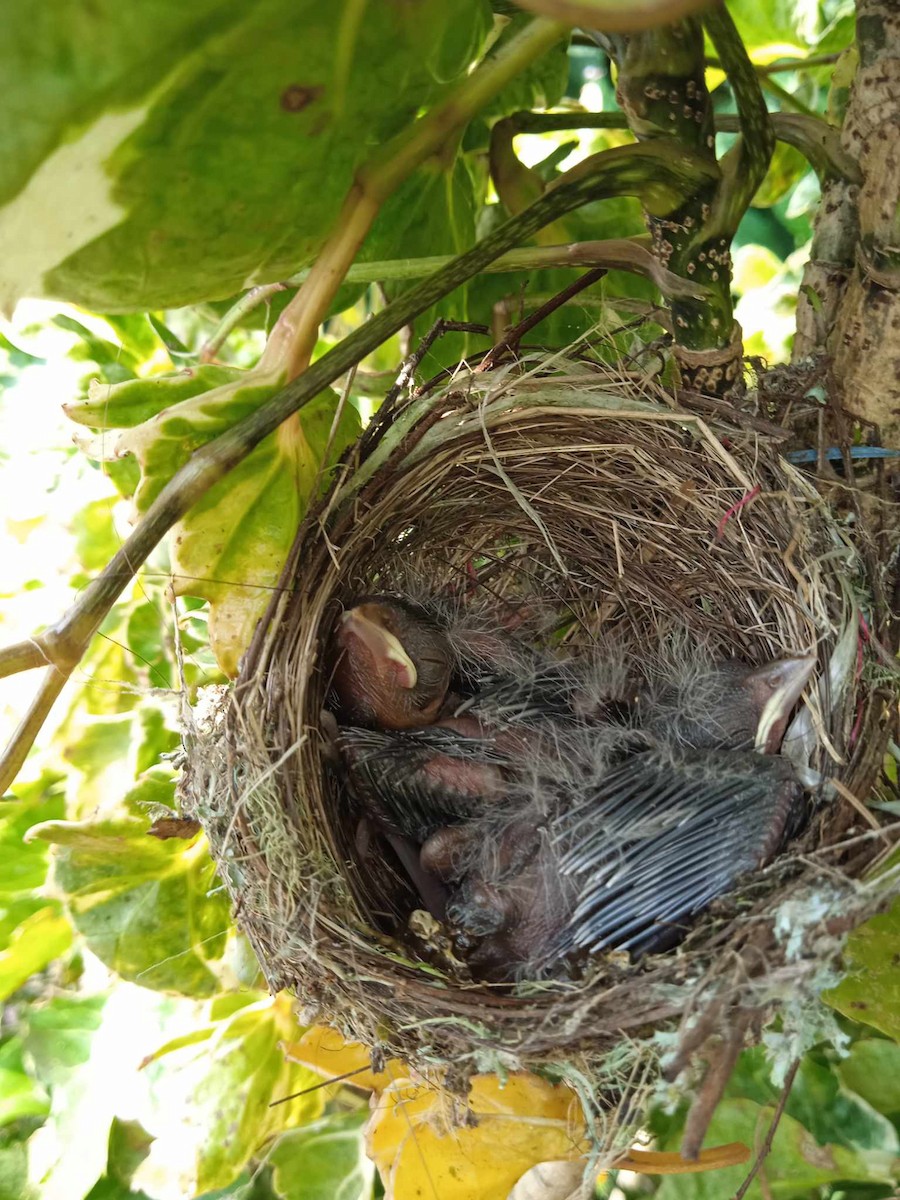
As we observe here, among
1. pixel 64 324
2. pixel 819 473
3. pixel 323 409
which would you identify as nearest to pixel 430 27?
pixel 323 409

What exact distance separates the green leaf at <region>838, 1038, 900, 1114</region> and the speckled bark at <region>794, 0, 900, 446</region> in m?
0.56

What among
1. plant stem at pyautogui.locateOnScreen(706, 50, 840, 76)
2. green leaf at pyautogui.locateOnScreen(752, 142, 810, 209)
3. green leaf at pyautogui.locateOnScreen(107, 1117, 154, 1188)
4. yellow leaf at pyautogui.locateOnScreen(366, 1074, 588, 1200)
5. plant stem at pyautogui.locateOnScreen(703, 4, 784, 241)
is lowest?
green leaf at pyautogui.locateOnScreen(107, 1117, 154, 1188)

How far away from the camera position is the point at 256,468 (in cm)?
65

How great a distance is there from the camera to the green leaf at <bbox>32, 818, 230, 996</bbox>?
34.6 inches

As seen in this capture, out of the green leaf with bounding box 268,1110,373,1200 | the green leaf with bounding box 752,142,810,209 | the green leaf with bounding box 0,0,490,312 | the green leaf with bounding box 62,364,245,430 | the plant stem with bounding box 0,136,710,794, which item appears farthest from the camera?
the green leaf with bounding box 752,142,810,209

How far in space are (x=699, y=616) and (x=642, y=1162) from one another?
46 cm

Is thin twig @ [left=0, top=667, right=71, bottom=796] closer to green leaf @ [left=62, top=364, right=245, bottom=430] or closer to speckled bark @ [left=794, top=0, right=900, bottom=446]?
green leaf @ [left=62, top=364, right=245, bottom=430]

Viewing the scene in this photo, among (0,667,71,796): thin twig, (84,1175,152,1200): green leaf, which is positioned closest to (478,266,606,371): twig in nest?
(0,667,71,796): thin twig

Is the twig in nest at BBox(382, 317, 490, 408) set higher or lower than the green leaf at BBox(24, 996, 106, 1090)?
higher

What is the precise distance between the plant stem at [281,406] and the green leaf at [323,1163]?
25.4 inches

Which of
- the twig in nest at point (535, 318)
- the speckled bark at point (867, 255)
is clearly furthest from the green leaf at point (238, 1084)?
the speckled bark at point (867, 255)

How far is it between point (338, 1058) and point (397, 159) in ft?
2.28

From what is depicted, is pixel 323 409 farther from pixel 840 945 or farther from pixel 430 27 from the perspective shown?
pixel 840 945

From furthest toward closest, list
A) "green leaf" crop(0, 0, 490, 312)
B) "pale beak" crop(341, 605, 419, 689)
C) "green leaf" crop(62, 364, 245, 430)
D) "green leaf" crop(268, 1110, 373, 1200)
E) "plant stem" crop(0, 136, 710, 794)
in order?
1. "green leaf" crop(268, 1110, 373, 1200)
2. "pale beak" crop(341, 605, 419, 689)
3. "green leaf" crop(62, 364, 245, 430)
4. "plant stem" crop(0, 136, 710, 794)
5. "green leaf" crop(0, 0, 490, 312)
